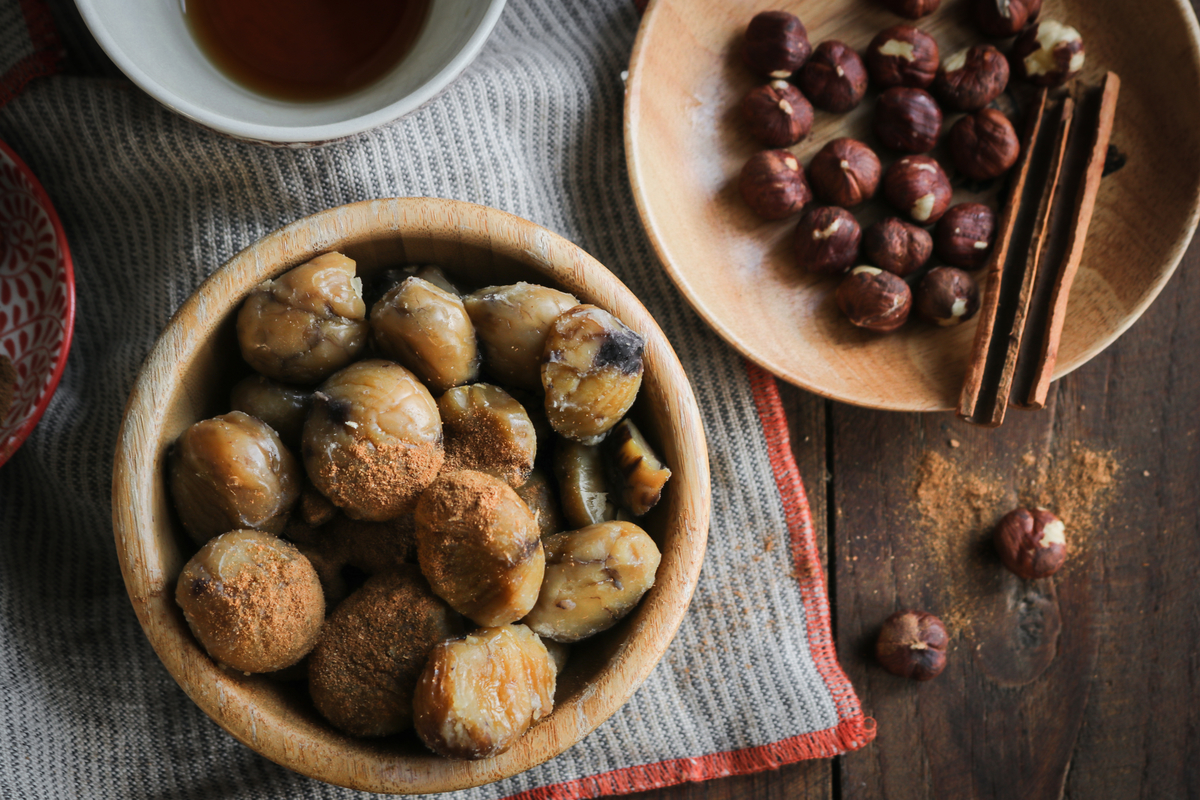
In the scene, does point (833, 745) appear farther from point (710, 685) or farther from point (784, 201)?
point (784, 201)

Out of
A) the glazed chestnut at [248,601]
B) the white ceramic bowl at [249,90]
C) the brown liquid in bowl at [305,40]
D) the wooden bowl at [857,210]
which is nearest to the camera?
the glazed chestnut at [248,601]

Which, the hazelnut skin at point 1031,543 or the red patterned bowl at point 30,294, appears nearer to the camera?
the red patterned bowl at point 30,294

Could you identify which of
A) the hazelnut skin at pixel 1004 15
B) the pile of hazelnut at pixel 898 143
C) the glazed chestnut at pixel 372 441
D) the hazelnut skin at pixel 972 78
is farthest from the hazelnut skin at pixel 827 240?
the glazed chestnut at pixel 372 441

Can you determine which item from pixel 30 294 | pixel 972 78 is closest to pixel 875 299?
pixel 972 78

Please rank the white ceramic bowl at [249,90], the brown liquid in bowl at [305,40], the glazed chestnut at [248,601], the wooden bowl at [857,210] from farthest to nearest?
the wooden bowl at [857,210]
the brown liquid in bowl at [305,40]
the white ceramic bowl at [249,90]
the glazed chestnut at [248,601]

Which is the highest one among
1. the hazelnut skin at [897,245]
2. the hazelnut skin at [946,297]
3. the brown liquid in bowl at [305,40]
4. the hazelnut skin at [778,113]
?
the brown liquid in bowl at [305,40]

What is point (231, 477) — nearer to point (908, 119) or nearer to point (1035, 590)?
point (908, 119)

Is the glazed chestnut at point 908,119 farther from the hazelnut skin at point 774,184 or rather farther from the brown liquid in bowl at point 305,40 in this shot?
the brown liquid in bowl at point 305,40

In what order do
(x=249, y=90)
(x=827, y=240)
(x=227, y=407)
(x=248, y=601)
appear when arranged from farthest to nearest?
(x=827, y=240) < (x=249, y=90) < (x=227, y=407) < (x=248, y=601)
